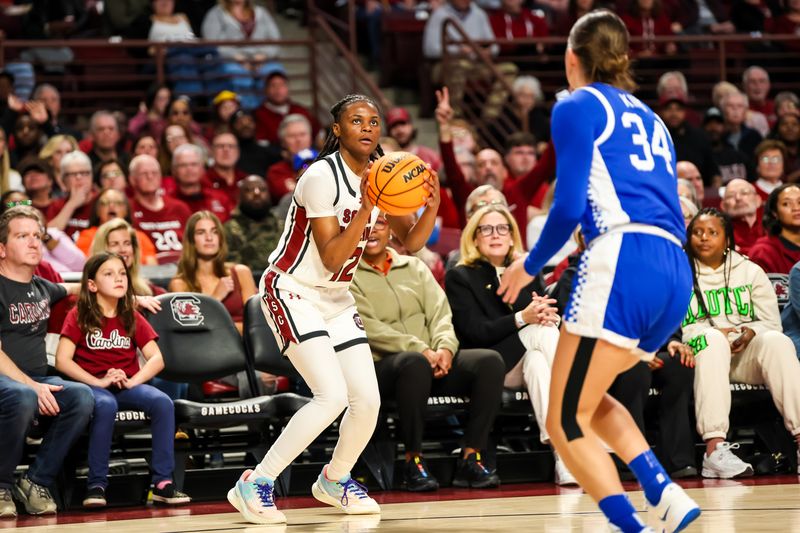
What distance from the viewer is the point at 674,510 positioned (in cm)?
413

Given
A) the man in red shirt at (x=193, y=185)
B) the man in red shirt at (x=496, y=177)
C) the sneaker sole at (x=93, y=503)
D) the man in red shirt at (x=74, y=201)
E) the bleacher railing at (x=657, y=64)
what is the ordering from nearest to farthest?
the sneaker sole at (x=93, y=503) → the man in red shirt at (x=74, y=201) → the man in red shirt at (x=496, y=177) → the man in red shirt at (x=193, y=185) → the bleacher railing at (x=657, y=64)

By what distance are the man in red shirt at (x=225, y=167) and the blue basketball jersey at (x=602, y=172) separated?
21.2ft

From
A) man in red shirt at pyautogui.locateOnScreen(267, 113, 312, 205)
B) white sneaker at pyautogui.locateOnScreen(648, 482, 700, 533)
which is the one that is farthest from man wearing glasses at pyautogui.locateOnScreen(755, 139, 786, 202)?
white sneaker at pyautogui.locateOnScreen(648, 482, 700, 533)

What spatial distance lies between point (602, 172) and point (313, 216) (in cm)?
167

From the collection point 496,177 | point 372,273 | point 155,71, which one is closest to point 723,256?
point 372,273

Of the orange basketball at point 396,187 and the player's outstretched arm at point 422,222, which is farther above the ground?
the orange basketball at point 396,187

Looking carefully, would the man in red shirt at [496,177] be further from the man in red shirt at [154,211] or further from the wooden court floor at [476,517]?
the wooden court floor at [476,517]

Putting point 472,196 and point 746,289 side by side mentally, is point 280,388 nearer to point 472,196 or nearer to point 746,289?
point 472,196

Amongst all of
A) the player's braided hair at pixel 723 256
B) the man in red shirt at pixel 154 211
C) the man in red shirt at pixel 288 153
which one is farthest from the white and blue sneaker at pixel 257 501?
the man in red shirt at pixel 288 153

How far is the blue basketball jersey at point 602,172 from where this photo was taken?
4117mm

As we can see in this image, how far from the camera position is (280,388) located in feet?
25.5

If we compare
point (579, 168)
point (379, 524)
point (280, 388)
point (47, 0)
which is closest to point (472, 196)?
point (280, 388)

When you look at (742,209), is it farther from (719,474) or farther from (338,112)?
(338,112)

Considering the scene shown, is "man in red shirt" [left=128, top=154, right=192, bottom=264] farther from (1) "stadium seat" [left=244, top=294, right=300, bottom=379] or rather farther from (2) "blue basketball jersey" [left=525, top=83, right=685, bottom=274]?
(2) "blue basketball jersey" [left=525, top=83, right=685, bottom=274]
